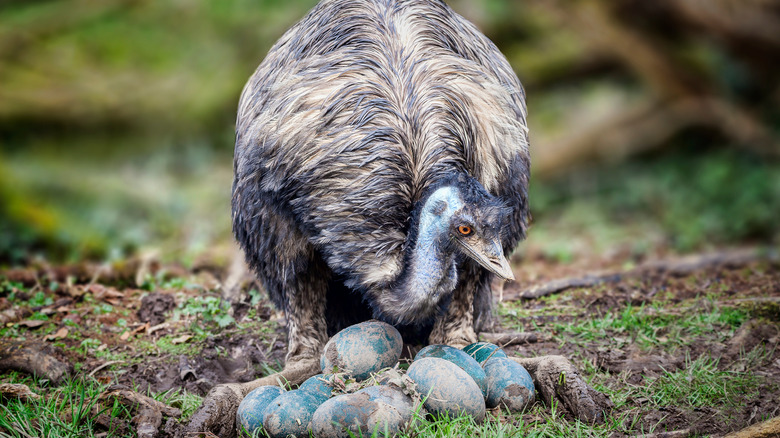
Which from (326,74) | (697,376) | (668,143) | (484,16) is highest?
(484,16)

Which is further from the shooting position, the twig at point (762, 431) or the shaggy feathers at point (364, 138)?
the shaggy feathers at point (364, 138)

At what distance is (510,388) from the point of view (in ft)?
12.1

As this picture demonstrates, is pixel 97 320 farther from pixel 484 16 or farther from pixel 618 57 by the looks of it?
pixel 618 57

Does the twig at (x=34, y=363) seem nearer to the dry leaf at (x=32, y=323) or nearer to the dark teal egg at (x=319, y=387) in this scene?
the dry leaf at (x=32, y=323)

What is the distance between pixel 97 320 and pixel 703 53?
8.92 metres

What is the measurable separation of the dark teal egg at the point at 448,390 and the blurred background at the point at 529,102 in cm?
399

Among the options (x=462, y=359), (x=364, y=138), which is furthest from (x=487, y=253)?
(x=364, y=138)

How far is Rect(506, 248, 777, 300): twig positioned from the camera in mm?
5625

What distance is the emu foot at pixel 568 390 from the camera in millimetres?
3611

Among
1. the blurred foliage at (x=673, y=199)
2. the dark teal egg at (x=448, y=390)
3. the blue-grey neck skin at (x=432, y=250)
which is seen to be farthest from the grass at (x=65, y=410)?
the blurred foliage at (x=673, y=199)

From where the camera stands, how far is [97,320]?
16.3 feet

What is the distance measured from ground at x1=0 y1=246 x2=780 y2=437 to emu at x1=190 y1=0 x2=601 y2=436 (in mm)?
422

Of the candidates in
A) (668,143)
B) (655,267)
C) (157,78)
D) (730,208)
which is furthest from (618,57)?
(157,78)

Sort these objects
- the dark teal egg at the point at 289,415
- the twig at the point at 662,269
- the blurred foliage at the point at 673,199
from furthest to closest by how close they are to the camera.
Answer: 1. the blurred foliage at the point at 673,199
2. the twig at the point at 662,269
3. the dark teal egg at the point at 289,415
